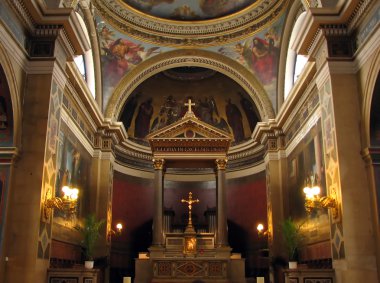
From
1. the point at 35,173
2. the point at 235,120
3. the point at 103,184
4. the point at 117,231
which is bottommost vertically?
the point at 117,231

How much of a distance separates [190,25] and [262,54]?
11.0 ft

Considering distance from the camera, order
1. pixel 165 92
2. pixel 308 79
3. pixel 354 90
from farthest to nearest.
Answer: pixel 165 92
pixel 308 79
pixel 354 90

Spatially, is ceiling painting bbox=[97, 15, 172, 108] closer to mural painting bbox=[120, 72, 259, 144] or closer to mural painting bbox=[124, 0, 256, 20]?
mural painting bbox=[124, 0, 256, 20]

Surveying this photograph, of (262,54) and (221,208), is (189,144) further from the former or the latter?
(262,54)

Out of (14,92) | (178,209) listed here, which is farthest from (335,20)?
(178,209)

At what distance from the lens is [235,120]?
22141 mm

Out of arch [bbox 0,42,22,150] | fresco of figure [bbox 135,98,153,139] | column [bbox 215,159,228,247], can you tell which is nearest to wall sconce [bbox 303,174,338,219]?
column [bbox 215,159,228,247]

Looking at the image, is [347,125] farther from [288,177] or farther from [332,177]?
[288,177]

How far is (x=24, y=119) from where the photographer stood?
31.5 ft

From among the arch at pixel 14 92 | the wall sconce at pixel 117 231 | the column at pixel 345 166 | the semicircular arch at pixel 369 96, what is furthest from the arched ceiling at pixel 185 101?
the semicircular arch at pixel 369 96

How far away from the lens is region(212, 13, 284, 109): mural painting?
17.6 metres

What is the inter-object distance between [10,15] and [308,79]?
343 inches

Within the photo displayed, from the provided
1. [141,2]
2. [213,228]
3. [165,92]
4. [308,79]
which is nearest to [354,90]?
[308,79]

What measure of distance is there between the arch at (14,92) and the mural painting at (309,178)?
8165 millimetres
